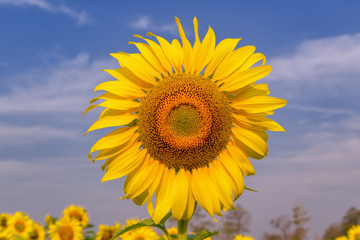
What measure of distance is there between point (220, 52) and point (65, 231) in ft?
19.7

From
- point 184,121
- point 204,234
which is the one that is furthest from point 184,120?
point 204,234

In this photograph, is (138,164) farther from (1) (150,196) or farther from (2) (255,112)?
(2) (255,112)

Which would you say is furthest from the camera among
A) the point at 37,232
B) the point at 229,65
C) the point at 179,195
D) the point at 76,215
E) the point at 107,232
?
the point at 76,215

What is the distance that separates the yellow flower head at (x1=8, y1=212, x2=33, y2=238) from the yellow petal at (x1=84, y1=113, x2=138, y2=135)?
6142 millimetres

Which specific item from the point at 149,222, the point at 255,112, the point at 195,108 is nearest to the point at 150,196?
the point at 149,222

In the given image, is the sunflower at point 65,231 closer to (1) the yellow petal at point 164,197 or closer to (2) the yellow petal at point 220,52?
(1) the yellow petal at point 164,197

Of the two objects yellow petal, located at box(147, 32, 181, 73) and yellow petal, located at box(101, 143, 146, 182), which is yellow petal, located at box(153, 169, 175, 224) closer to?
yellow petal, located at box(101, 143, 146, 182)

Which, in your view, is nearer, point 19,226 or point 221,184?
point 221,184

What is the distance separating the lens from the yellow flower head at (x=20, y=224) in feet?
30.1

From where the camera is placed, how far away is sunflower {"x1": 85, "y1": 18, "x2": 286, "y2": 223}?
4070 millimetres

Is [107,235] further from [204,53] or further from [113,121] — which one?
[204,53]

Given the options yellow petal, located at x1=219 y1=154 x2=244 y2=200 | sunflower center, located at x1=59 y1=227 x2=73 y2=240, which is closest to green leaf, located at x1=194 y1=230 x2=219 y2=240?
yellow petal, located at x1=219 y1=154 x2=244 y2=200

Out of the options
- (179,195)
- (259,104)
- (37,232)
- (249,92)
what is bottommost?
(179,195)

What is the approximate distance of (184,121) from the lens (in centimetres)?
413
